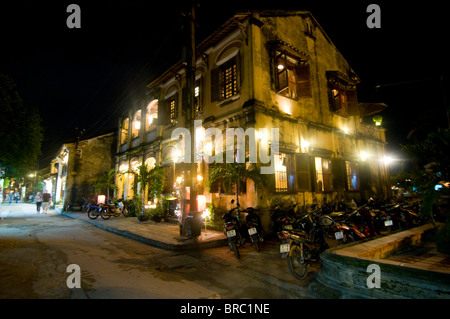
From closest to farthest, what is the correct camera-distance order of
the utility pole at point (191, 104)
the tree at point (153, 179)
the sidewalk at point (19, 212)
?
1. the utility pole at point (191, 104)
2. the tree at point (153, 179)
3. the sidewalk at point (19, 212)

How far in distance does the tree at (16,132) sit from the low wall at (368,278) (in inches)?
808

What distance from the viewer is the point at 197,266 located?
5070 millimetres

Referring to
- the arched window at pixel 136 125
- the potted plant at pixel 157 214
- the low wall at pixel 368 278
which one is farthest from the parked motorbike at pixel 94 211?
the low wall at pixel 368 278

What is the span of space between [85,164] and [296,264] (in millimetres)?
21599

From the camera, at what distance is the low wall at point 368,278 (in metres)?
2.63

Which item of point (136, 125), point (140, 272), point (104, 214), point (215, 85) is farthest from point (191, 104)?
point (136, 125)

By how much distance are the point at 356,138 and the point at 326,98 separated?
3.68 m

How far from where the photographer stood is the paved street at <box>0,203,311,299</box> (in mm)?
3592

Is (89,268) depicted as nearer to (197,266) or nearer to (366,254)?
(197,266)

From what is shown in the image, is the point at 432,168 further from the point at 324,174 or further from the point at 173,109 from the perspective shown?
the point at 173,109

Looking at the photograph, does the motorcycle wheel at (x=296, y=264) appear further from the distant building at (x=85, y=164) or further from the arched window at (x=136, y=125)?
the distant building at (x=85, y=164)

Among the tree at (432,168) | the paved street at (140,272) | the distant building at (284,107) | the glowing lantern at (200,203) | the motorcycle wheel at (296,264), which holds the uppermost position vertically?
the distant building at (284,107)

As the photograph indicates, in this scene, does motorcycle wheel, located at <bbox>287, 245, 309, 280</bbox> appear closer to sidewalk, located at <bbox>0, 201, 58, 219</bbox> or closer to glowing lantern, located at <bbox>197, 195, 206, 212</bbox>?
glowing lantern, located at <bbox>197, 195, 206, 212</bbox>
